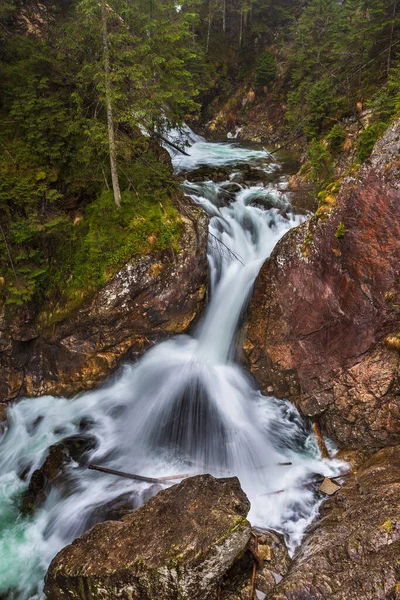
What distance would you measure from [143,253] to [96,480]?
18.6 ft

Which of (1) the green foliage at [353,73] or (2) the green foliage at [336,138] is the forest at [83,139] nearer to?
(2) the green foliage at [336,138]

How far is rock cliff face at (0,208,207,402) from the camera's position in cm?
912

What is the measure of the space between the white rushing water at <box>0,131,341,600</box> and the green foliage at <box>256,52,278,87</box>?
18917 mm

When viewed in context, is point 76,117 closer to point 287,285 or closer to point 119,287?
point 119,287

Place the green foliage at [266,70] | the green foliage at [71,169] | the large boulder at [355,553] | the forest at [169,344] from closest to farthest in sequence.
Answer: the large boulder at [355,553], the forest at [169,344], the green foliage at [71,169], the green foliage at [266,70]

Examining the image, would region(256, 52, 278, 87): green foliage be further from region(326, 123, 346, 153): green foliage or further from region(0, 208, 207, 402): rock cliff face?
region(0, 208, 207, 402): rock cliff face

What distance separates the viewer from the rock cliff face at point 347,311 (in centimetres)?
688

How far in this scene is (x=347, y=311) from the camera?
7.53m

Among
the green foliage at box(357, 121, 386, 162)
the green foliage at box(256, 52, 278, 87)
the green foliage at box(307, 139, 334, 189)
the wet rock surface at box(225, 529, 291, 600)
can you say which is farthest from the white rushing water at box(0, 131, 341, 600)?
the green foliage at box(256, 52, 278, 87)

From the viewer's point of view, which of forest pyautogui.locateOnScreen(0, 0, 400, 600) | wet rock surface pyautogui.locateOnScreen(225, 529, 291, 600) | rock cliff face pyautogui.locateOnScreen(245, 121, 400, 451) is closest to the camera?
wet rock surface pyautogui.locateOnScreen(225, 529, 291, 600)

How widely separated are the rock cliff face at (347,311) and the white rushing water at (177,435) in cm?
97

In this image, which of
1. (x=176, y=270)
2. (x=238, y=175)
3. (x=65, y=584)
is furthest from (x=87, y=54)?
(x=65, y=584)

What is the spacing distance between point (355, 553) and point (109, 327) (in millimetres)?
7223

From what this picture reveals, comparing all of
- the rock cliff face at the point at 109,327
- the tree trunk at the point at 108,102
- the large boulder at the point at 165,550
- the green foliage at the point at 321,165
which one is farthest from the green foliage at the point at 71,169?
the large boulder at the point at 165,550
